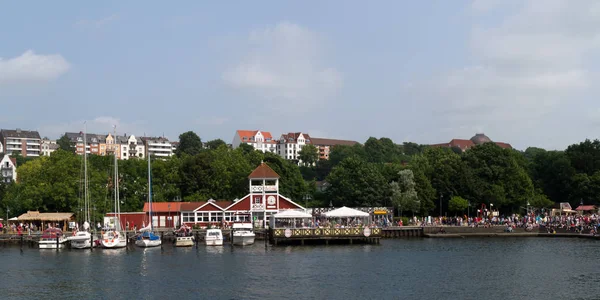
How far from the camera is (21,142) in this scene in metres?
190

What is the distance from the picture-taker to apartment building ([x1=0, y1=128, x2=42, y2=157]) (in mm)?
186837

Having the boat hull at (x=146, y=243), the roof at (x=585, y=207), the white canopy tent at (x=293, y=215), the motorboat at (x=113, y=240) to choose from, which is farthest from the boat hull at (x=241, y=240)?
the roof at (x=585, y=207)

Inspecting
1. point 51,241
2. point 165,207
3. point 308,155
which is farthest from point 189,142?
point 51,241

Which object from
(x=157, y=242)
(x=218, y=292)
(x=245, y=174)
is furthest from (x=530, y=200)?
(x=218, y=292)

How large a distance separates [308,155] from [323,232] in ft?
387

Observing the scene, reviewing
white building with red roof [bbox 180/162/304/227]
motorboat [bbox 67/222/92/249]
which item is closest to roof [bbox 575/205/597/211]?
white building with red roof [bbox 180/162/304/227]

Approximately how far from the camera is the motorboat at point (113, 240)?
2459 inches

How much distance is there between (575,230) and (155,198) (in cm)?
5075

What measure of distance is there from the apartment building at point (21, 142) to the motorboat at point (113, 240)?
13848cm

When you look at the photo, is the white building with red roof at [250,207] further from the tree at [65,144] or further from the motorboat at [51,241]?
the tree at [65,144]

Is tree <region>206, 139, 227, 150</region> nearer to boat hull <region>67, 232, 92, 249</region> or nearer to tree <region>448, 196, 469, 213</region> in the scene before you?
tree <region>448, 196, 469, 213</region>

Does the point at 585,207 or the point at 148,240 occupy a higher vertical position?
the point at 585,207

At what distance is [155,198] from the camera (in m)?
83.9

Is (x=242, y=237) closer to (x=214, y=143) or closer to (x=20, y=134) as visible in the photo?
(x=214, y=143)
